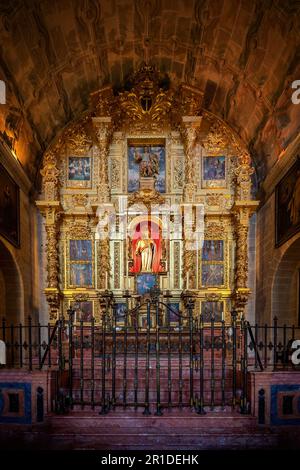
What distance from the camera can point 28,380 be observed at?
237 inches

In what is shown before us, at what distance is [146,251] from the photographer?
12695 mm

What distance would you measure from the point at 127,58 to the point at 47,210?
5.23 m

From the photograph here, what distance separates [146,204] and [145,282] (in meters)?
2.56

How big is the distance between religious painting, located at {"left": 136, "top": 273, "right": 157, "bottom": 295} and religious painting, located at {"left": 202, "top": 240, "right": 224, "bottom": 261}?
1.82 meters

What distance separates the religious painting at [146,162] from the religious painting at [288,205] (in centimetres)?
401

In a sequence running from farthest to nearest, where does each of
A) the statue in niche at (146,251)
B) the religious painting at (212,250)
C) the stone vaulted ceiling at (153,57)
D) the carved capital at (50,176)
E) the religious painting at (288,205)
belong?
the religious painting at (212,250) → the statue in niche at (146,251) → the carved capital at (50,176) → the religious painting at (288,205) → the stone vaulted ceiling at (153,57)

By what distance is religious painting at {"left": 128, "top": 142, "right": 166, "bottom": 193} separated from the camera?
13.2m

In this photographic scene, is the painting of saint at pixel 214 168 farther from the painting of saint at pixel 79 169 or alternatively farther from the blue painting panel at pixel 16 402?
the blue painting panel at pixel 16 402

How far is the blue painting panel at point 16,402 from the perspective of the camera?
5980 mm

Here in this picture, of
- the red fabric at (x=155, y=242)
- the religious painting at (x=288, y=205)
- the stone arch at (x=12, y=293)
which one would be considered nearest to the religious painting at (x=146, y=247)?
the red fabric at (x=155, y=242)

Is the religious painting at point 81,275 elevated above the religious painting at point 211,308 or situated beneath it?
elevated above

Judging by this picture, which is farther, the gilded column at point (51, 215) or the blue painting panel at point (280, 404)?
the gilded column at point (51, 215)

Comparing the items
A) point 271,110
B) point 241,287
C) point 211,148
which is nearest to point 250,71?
point 271,110
